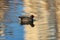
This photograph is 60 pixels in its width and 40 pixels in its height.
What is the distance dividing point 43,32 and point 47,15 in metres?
0.07

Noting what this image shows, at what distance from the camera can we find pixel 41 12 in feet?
2.70

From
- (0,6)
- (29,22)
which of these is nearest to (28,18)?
(29,22)

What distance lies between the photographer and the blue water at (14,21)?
790mm

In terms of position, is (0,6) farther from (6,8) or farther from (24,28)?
(24,28)

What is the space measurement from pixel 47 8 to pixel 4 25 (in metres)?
0.19

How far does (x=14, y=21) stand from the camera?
81cm

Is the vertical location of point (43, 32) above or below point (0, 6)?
below

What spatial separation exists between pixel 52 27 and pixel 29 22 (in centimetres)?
9

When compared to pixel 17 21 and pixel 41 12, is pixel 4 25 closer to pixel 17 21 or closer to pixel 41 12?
pixel 17 21

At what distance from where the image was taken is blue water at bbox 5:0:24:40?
79cm

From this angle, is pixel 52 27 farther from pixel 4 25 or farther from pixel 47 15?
pixel 4 25

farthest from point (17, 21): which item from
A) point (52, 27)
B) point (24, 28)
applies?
point (52, 27)

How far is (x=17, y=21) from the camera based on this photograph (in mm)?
813

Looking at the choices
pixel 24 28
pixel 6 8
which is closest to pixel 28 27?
pixel 24 28
